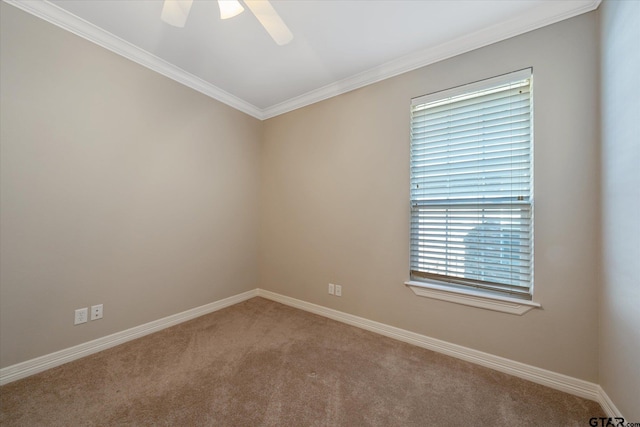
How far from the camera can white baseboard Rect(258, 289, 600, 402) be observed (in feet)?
5.29

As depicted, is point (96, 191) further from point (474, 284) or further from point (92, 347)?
point (474, 284)

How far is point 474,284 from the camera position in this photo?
2037 mm

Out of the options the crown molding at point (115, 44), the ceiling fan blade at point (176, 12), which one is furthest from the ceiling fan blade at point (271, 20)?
the crown molding at point (115, 44)

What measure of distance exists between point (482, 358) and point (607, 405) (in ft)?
2.13

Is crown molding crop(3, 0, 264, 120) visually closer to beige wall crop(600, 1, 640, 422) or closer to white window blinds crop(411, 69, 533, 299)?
Answer: white window blinds crop(411, 69, 533, 299)

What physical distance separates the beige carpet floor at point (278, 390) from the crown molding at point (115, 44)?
2.65 metres

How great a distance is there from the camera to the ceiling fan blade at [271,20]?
5.73 ft

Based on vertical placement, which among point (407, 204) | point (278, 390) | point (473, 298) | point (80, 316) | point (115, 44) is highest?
point (115, 44)

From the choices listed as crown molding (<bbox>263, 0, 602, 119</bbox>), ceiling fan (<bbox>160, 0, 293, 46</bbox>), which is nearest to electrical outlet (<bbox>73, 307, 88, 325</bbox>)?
ceiling fan (<bbox>160, 0, 293, 46</bbox>)

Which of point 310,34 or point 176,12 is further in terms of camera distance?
point 310,34

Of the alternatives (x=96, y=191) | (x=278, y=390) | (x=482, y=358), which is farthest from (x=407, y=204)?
(x=96, y=191)

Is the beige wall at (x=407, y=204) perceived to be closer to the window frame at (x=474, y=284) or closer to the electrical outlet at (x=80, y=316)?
the window frame at (x=474, y=284)

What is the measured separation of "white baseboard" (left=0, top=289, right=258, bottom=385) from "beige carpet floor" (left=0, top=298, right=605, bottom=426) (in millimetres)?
57

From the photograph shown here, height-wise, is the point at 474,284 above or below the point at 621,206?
below
